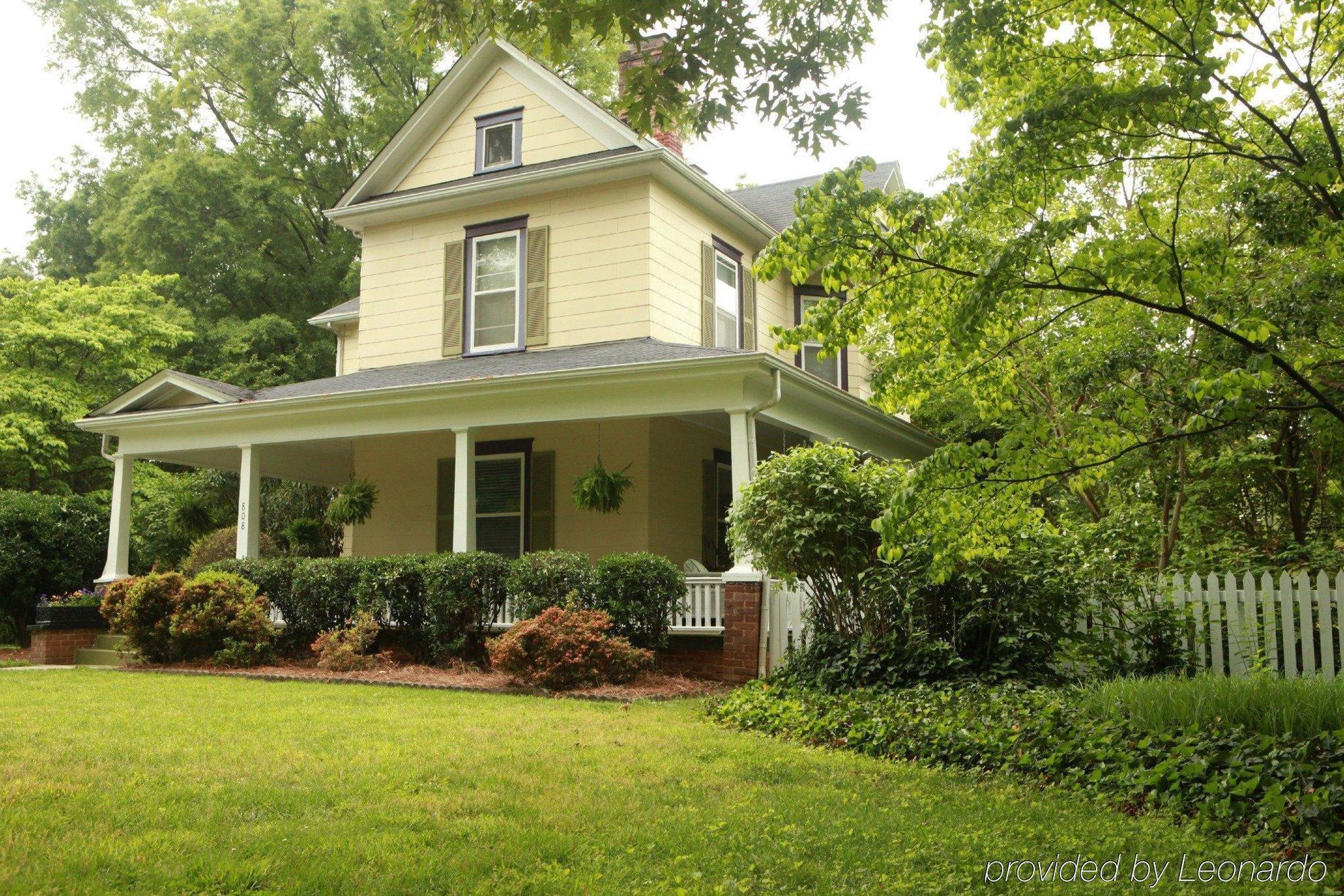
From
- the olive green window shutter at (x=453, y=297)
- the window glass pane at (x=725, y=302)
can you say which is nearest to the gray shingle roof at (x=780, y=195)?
the window glass pane at (x=725, y=302)

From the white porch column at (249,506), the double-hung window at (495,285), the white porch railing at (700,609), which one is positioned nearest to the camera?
the white porch railing at (700,609)

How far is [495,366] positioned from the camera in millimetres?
13805

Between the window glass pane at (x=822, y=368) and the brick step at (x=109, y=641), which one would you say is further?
the window glass pane at (x=822, y=368)

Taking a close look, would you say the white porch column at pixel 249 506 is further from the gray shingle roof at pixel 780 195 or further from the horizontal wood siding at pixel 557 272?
the gray shingle roof at pixel 780 195

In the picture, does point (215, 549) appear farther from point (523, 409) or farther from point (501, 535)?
point (523, 409)

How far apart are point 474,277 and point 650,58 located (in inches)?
337

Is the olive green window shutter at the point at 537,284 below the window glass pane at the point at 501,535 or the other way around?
the other way around

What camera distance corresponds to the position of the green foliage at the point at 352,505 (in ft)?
47.7

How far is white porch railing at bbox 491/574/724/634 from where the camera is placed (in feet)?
37.2

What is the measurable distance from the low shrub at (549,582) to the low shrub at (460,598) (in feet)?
1.23

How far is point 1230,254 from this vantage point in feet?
19.8

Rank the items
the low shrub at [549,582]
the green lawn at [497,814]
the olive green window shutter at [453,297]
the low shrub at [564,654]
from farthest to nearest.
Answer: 1. the olive green window shutter at [453,297]
2. the low shrub at [549,582]
3. the low shrub at [564,654]
4. the green lawn at [497,814]

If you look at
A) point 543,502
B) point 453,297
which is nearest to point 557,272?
point 453,297

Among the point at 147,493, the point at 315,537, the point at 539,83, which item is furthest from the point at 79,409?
the point at 539,83
